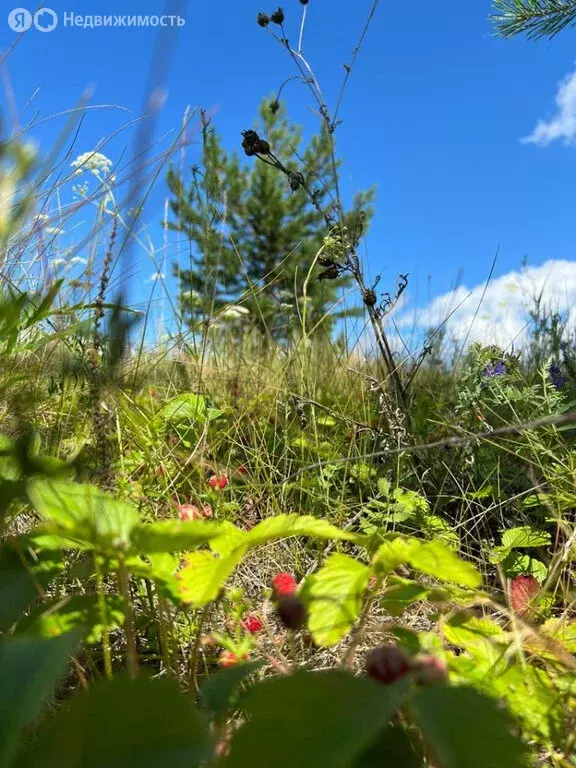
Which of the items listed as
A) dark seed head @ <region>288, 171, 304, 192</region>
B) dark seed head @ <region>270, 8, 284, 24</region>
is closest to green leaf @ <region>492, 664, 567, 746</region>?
dark seed head @ <region>288, 171, 304, 192</region>

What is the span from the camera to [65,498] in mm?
468

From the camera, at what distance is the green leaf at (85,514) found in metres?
0.42

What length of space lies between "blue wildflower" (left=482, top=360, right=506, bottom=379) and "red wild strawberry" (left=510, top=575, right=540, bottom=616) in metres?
0.48

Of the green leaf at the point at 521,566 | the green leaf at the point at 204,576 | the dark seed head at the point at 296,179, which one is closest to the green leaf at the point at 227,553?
the green leaf at the point at 204,576

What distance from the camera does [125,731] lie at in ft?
0.97

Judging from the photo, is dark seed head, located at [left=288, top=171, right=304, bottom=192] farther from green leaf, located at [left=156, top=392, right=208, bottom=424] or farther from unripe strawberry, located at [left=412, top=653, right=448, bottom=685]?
unripe strawberry, located at [left=412, top=653, right=448, bottom=685]

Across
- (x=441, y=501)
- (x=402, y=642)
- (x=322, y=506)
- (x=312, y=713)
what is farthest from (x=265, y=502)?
(x=312, y=713)

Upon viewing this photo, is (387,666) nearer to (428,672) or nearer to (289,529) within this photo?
(428,672)

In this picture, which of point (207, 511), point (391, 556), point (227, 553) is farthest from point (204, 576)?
point (207, 511)

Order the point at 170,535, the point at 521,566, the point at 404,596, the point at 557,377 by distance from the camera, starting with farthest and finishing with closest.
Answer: the point at 557,377, the point at 521,566, the point at 404,596, the point at 170,535

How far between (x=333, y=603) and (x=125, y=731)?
224mm

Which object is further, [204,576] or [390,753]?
[204,576]

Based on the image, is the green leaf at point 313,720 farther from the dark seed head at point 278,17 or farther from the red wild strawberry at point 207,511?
the dark seed head at point 278,17

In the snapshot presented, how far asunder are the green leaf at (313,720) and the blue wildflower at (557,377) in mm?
1166
